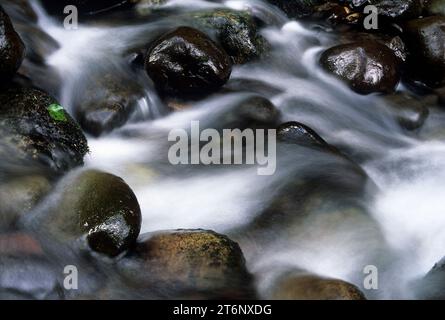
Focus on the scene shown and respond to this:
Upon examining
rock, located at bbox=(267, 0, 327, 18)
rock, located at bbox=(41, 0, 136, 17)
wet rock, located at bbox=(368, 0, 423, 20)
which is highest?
rock, located at bbox=(267, 0, 327, 18)

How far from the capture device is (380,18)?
34.3 ft

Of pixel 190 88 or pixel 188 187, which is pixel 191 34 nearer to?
pixel 190 88

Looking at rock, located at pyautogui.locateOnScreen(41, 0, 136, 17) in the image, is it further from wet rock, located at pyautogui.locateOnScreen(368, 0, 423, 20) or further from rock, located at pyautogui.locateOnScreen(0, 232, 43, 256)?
rock, located at pyautogui.locateOnScreen(0, 232, 43, 256)

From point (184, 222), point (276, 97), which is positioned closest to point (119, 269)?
point (184, 222)

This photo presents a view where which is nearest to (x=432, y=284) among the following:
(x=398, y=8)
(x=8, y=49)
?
(x=8, y=49)

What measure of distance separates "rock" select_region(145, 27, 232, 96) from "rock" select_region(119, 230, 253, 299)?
3.32m

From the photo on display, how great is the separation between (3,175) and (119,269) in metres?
1.57

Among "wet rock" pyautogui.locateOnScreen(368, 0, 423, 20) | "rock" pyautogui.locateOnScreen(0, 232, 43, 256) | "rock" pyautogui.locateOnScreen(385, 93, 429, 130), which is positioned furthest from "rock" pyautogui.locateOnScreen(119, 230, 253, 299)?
"wet rock" pyautogui.locateOnScreen(368, 0, 423, 20)

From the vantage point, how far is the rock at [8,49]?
19.0 feet

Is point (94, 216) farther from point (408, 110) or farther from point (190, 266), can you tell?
point (408, 110)

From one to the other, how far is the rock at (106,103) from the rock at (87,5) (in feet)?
7.29

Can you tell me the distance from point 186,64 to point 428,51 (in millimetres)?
4604

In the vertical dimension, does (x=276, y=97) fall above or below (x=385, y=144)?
above

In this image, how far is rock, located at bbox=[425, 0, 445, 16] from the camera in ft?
35.2
